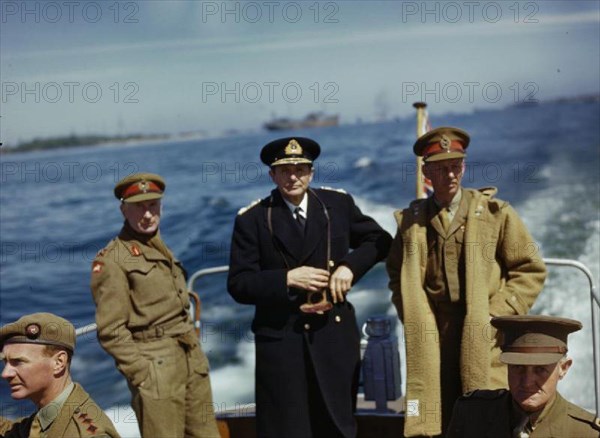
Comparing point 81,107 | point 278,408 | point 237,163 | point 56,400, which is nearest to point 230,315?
point 278,408

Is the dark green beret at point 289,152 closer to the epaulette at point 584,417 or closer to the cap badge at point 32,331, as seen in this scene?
the cap badge at point 32,331

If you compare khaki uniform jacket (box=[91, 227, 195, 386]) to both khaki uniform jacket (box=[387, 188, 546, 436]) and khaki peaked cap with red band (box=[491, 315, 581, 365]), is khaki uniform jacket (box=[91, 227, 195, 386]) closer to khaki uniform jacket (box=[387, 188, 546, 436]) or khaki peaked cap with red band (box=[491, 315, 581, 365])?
khaki uniform jacket (box=[387, 188, 546, 436])

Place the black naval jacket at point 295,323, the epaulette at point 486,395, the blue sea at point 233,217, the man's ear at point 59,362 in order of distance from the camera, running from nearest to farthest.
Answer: the man's ear at point 59,362
the epaulette at point 486,395
the black naval jacket at point 295,323
the blue sea at point 233,217

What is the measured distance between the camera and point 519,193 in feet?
49.7

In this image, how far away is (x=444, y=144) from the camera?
3.37 m

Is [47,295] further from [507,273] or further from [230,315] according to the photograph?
[507,273]

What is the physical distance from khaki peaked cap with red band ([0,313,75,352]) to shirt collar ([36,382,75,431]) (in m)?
0.15

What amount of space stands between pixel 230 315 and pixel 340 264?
8742mm

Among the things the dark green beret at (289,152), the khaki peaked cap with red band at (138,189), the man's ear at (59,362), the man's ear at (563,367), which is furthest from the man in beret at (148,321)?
the man's ear at (563,367)

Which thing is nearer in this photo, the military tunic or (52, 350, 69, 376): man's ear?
(52, 350, 69, 376): man's ear

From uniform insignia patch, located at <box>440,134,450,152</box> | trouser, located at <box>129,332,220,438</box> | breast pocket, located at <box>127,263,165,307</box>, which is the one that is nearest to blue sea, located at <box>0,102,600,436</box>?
trouser, located at <box>129,332,220,438</box>

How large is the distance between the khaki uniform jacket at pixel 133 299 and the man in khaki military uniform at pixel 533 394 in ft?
4.70

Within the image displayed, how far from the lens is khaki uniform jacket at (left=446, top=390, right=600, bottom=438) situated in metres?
2.45

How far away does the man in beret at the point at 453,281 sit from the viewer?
330 centimetres
